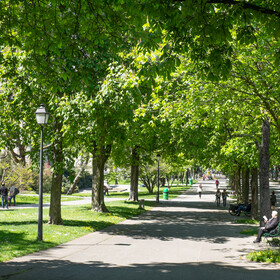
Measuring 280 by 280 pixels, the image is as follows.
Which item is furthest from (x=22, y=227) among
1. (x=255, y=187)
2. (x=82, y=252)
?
(x=255, y=187)

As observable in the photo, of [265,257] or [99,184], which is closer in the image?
[265,257]

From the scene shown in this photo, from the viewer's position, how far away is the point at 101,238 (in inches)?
540

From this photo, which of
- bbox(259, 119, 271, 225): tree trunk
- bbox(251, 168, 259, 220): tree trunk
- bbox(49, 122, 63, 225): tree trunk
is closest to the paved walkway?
bbox(259, 119, 271, 225): tree trunk

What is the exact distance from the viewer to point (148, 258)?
410 inches

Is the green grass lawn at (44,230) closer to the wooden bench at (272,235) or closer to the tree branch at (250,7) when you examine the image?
the wooden bench at (272,235)

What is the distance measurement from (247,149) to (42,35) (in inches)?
472

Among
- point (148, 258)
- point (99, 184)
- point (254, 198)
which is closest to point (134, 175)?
point (99, 184)

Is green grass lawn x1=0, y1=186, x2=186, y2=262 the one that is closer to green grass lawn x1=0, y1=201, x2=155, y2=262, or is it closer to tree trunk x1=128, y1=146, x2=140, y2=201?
green grass lawn x1=0, y1=201, x2=155, y2=262

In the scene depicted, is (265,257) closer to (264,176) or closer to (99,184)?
(264,176)

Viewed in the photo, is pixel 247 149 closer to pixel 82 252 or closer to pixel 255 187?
pixel 255 187

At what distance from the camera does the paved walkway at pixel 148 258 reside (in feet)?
27.7

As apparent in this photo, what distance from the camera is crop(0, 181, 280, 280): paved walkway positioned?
8.45m

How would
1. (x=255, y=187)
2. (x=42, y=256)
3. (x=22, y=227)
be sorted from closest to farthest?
1. (x=42, y=256)
2. (x=22, y=227)
3. (x=255, y=187)

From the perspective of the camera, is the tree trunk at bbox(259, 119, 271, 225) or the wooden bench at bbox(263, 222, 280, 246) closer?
the wooden bench at bbox(263, 222, 280, 246)
